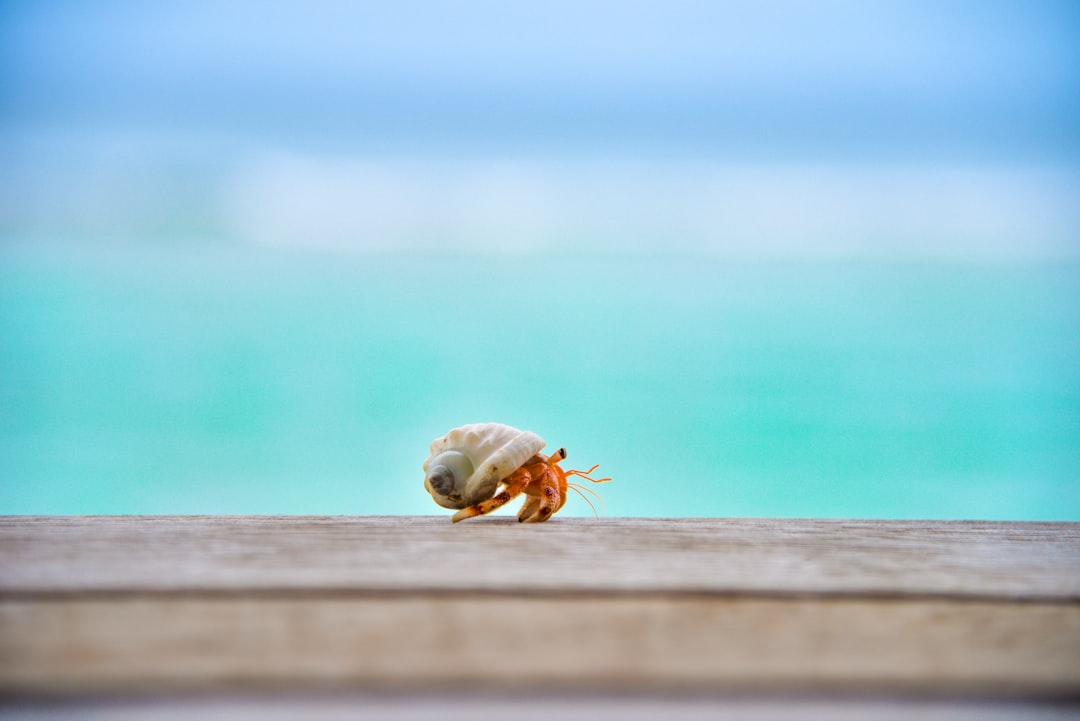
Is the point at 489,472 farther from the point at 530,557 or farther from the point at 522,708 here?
the point at 522,708

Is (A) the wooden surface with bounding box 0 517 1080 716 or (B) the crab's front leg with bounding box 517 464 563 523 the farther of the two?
(B) the crab's front leg with bounding box 517 464 563 523

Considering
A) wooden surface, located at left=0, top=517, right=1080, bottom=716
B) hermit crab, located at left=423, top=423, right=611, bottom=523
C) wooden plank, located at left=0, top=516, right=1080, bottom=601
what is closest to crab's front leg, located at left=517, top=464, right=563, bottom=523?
hermit crab, located at left=423, top=423, right=611, bottom=523

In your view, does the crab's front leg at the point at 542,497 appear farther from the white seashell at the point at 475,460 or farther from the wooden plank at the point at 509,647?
the wooden plank at the point at 509,647

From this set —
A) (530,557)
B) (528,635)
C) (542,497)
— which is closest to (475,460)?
(542,497)

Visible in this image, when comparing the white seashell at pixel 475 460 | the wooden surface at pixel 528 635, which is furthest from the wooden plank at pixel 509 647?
the white seashell at pixel 475 460

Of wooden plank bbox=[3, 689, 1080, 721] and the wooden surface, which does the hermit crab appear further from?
wooden plank bbox=[3, 689, 1080, 721]

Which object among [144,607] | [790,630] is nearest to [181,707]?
[144,607]

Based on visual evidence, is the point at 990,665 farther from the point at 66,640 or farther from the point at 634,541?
the point at 66,640
